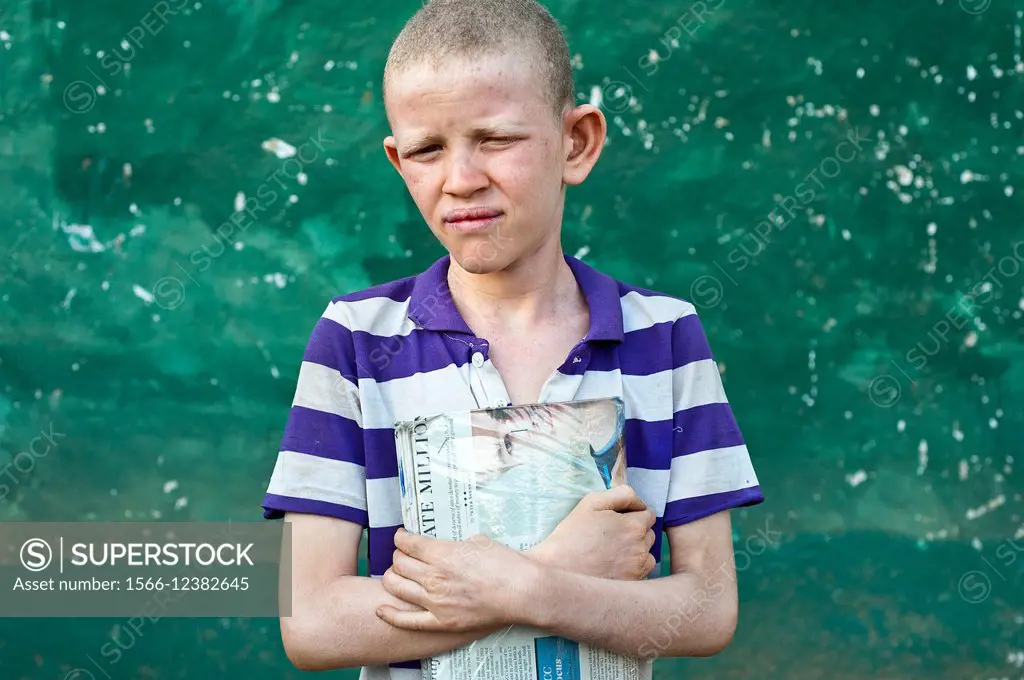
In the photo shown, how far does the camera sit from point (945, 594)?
317 centimetres

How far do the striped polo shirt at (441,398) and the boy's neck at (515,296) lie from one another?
0.12 feet

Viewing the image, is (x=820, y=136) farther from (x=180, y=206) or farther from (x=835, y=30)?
(x=180, y=206)

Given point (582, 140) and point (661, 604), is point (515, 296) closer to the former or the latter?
point (582, 140)

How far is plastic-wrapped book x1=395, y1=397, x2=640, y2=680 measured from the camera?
1.62 meters

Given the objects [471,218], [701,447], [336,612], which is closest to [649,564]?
[701,447]

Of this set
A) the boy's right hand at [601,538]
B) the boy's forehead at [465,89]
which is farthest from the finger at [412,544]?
the boy's forehead at [465,89]

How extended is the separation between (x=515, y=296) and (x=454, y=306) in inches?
3.7

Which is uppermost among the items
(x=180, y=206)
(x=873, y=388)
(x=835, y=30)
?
(x=835, y=30)

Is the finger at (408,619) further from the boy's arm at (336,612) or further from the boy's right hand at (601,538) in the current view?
the boy's right hand at (601,538)

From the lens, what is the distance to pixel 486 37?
5.61ft

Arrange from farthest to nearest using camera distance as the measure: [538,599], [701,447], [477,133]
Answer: [701,447]
[477,133]
[538,599]

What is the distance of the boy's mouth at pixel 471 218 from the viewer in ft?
5.62

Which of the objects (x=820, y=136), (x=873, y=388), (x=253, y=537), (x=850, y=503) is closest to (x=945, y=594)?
(x=850, y=503)

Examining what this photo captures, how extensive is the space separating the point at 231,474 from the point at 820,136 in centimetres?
171
